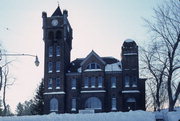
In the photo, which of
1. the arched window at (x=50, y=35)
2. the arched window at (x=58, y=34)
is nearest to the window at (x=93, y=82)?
the arched window at (x=58, y=34)

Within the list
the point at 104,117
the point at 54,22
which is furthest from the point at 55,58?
the point at 104,117

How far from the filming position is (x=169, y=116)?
31.6 meters

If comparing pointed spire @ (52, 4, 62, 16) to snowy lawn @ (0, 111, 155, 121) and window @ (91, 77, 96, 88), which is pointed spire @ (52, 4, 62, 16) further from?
snowy lawn @ (0, 111, 155, 121)

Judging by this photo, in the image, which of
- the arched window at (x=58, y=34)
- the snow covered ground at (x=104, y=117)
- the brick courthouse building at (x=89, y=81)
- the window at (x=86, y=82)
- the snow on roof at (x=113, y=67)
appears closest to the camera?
the snow covered ground at (x=104, y=117)

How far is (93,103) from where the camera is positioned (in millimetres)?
49656

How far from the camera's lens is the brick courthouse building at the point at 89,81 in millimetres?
49500

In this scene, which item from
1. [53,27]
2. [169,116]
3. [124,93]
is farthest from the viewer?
[53,27]

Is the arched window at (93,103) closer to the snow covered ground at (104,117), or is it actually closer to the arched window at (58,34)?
the arched window at (58,34)

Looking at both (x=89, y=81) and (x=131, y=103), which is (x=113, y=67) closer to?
(x=89, y=81)

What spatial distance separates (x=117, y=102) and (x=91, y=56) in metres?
8.72

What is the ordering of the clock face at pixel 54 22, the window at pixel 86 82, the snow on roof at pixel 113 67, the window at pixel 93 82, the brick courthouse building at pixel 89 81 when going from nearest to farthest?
the brick courthouse building at pixel 89 81 < the window at pixel 93 82 < the window at pixel 86 82 < the snow on roof at pixel 113 67 < the clock face at pixel 54 22

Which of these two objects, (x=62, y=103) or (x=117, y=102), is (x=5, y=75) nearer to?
(x=62, y=103)

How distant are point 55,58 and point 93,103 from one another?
10.2 meters

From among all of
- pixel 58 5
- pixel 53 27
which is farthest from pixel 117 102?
pixel 58 5
